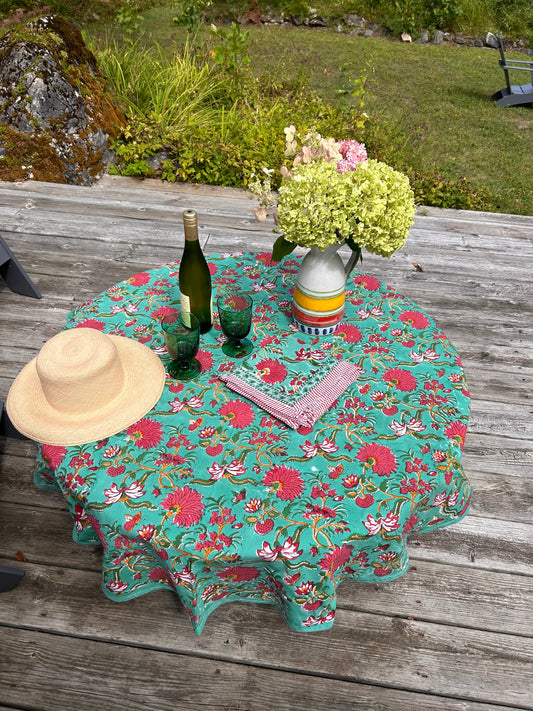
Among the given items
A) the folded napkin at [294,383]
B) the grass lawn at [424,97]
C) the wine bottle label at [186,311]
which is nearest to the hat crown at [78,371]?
the wine bottle label at [186,311]

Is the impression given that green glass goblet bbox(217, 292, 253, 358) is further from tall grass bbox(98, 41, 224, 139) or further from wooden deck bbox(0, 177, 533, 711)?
tall grass bbox(98, 41, 224, 139)

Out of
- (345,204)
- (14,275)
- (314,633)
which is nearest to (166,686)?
(314,633)

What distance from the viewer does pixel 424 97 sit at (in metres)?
→ 7.50

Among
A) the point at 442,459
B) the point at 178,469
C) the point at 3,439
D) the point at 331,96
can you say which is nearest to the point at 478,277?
the point at 442,459

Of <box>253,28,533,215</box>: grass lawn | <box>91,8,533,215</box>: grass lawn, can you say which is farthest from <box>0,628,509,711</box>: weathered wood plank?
<box>253,28,533,215</box>: grass lawn

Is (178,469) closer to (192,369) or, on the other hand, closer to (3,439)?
(192,369)

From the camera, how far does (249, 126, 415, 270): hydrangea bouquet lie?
1504 mm

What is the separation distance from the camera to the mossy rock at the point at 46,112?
4191 mm

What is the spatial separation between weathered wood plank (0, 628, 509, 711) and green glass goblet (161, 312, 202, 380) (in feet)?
3.30

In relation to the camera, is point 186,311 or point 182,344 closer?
point 182,344

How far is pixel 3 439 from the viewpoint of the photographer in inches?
97.2

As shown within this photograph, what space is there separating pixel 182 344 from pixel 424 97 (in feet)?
24.5

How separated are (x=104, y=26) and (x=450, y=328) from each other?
890 centimetres

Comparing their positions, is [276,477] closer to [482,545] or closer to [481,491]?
[482,545]
